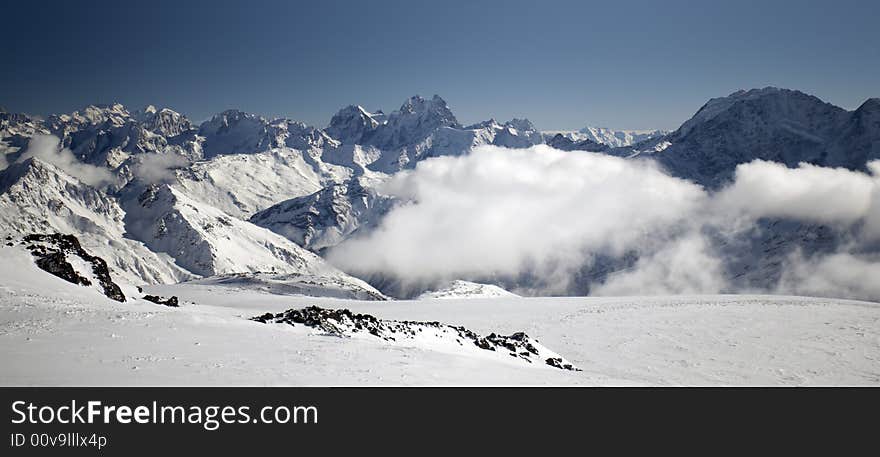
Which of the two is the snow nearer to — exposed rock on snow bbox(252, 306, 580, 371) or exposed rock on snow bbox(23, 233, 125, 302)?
exposed rock on snow bbox(252, 306, 580, 371)

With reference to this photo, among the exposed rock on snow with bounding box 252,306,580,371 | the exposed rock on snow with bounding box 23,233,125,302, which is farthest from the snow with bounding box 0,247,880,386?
the exposed rock on snow with bounding box 23,233,125,302

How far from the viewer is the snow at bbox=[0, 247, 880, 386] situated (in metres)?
17.6

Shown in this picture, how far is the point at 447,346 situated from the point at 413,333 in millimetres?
2712

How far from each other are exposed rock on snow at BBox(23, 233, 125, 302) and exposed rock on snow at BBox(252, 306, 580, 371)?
1385 cm

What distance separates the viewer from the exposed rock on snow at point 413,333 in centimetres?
3138

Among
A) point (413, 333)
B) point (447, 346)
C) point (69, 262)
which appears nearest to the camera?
point (447, 346)

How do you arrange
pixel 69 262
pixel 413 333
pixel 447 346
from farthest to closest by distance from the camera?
1. pixel 69 262
2. pixel 413 333
3. pixel 447 346

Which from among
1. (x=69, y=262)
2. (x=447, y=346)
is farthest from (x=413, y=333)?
(x=69, y=262)

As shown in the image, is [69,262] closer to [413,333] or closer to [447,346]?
[413,333]

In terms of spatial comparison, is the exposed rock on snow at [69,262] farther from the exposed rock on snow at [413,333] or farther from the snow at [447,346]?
the exposed rock on snow at [413,333]

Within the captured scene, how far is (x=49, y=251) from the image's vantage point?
35.1 meters

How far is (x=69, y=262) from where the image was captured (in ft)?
116
